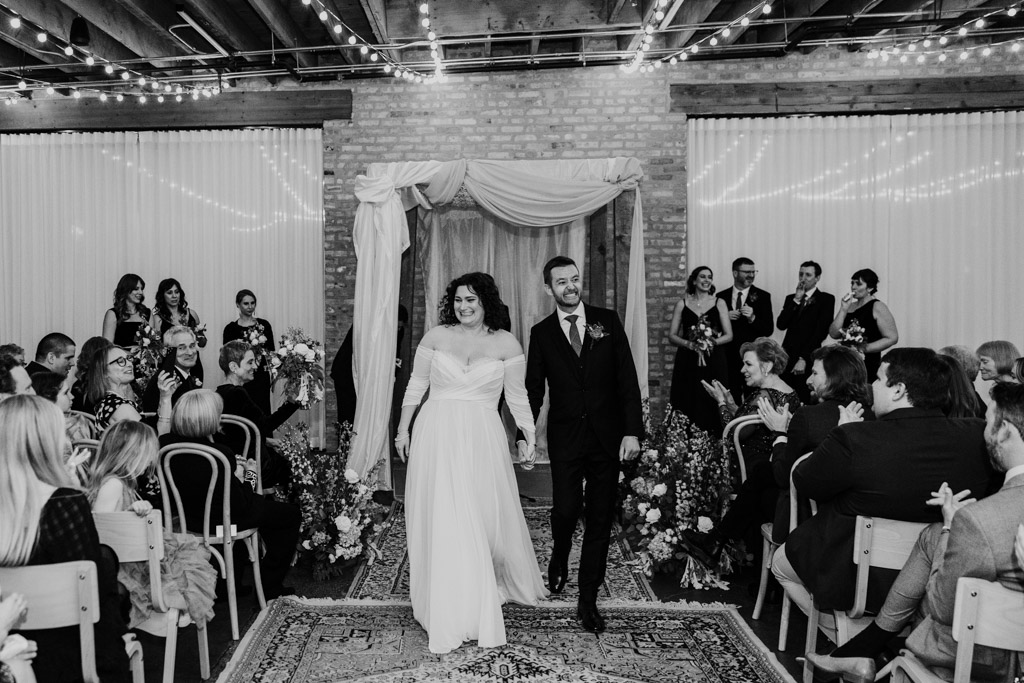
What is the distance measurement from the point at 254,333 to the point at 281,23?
2692 millimetres

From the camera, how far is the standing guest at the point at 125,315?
7711 millimetres

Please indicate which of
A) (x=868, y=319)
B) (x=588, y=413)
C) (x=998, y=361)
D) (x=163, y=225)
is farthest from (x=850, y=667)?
(x=163, y=225)

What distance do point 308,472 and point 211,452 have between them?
3.91ft

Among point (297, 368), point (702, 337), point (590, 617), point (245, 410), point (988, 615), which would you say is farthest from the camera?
point (702, 337)

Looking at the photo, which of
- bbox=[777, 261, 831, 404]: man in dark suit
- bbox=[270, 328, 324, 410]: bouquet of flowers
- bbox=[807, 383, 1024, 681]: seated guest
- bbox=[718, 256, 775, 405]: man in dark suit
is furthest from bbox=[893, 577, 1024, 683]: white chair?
bbox=[718, 256, 775, 405]: man in dark suit

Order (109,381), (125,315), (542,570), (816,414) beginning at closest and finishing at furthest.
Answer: (816,414) → (109,381) → (542,570) → (125,315)

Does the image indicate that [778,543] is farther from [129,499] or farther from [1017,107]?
[1017,107]

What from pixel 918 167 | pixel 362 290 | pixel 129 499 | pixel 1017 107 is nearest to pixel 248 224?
pixel 362 290

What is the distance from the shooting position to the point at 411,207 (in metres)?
7.59

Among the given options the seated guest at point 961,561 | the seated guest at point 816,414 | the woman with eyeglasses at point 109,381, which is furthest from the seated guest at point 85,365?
the seated guest at point 961,561

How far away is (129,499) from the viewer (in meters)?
3.55

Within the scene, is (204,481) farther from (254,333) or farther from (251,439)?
(254,333)

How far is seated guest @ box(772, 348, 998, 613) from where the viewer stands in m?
3.13

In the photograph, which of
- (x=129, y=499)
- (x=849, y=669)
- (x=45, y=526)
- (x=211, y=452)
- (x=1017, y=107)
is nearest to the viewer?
(x=45, y=526)
